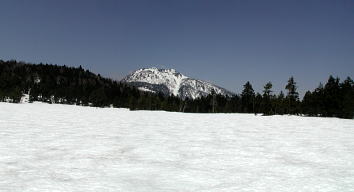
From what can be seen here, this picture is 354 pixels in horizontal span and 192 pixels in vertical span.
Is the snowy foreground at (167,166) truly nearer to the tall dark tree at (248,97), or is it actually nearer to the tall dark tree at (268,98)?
the tall dark tree at (268,98)

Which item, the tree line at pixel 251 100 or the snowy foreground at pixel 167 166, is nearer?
the snowy foreground at pixel 167 166

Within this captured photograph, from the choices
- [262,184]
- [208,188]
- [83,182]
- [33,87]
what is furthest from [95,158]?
[33,87]

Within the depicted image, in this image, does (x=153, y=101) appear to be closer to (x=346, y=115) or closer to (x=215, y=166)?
(x=346, y=115)

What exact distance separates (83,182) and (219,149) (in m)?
6.69

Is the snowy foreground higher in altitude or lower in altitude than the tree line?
lower

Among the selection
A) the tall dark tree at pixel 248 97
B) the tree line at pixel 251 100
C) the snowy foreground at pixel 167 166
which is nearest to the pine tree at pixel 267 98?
the tree line at pixel 251 100

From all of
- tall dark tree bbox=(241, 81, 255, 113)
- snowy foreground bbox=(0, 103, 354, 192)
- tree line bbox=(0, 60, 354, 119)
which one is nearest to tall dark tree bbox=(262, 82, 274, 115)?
tree line bbox=(0, 60, 354, 119)

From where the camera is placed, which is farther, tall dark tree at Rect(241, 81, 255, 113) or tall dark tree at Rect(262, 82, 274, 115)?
tall dark tree at Rect(241, 81, 255, 113)

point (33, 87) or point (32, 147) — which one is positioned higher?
point (33, 87)

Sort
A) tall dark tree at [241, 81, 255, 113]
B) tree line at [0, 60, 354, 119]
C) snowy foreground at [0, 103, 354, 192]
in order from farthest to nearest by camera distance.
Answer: tall dark tree at [241, 81, 255, 113] < tree line at [0, 60, 354, 119] < snowy foreground at [0, 103, 354, 192]

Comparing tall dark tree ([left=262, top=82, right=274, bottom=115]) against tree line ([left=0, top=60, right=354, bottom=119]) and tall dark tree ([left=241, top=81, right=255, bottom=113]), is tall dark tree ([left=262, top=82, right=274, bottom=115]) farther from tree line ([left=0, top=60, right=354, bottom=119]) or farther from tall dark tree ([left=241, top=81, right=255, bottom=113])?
tall dark tree ([left=241, top=81, right=255, bottom=113])

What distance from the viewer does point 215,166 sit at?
29.8ft

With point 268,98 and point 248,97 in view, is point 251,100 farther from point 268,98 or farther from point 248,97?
point 268,98

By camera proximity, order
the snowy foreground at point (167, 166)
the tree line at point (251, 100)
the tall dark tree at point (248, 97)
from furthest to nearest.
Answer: the tall dark tree at point (248, 97), the tree line at point (251, 100), the snowy foreground at point (167, 166)
